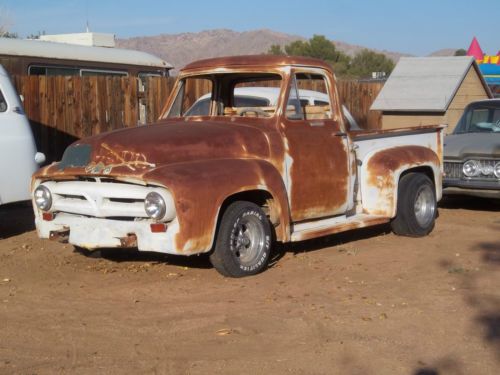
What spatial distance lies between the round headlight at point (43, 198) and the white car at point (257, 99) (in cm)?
173

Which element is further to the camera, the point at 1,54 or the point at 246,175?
the point at 1,54

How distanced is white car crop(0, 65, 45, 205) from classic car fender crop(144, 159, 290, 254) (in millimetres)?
3132

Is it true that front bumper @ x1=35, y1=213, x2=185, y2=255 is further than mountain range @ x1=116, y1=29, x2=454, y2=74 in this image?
No

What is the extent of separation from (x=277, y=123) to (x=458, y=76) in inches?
A: 456

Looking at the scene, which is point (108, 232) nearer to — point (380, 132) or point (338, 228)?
point (338, 228)

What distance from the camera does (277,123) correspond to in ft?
24.1

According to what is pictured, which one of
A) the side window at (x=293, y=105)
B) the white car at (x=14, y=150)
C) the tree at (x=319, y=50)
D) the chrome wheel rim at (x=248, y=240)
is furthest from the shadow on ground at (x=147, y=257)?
the tree at (x=319, y=50)

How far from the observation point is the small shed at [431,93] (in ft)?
57.3

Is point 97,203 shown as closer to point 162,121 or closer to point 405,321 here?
point 162,121

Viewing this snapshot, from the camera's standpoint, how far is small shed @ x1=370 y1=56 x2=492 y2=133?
17.5 m

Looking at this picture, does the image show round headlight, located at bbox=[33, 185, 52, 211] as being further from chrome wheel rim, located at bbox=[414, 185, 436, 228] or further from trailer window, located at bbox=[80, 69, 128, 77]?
trailer window, located at bbox=[80, 69, 128, 77]

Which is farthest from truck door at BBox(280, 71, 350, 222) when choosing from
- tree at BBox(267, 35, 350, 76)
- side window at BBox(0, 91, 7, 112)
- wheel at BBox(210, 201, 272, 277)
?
tree at BBox(267, 35, 350, 76)

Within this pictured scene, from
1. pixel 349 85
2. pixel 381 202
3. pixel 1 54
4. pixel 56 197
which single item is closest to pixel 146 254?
pixel 56 197

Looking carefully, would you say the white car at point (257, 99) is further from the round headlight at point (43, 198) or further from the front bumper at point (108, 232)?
the front bumper at point (108, 232)
